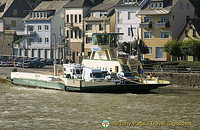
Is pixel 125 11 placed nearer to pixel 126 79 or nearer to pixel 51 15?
pixel 51 15

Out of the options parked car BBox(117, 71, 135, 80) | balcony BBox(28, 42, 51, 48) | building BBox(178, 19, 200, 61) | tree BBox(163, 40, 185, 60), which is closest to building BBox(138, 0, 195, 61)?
building BBox(178, 19, 200, 61)

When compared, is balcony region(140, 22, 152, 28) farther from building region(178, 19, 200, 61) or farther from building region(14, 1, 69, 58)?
building region(14, 1, 69, 58)

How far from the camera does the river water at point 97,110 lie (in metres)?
38.4

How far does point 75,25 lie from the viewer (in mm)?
98938

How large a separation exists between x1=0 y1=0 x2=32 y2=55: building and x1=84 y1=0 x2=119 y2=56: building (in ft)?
67.5

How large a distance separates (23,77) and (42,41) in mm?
42431

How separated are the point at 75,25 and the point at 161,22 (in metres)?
21.7

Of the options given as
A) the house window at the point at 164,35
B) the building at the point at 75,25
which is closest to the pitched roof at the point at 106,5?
the building at the point at 75,25

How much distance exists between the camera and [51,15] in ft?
343

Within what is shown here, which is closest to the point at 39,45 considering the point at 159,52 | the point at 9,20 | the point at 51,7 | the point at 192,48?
the point at 51,7

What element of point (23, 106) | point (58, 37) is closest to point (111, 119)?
point (23, 106)

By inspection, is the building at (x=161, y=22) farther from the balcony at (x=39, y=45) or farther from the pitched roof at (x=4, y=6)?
the pitched roof at (x=4, y=6)

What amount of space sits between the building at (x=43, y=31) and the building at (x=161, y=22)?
22402mm

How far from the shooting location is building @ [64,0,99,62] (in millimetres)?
97625
